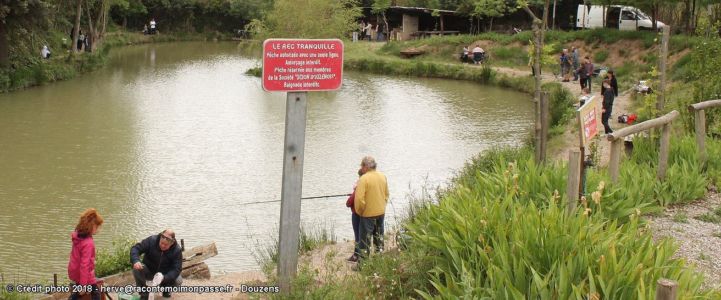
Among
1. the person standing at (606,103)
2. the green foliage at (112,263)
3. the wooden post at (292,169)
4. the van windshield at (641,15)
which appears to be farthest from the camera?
the van windshield at (641,15)

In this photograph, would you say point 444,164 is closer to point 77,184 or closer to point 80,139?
point 77,184

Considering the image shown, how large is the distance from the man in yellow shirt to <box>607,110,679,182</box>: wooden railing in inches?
90.8

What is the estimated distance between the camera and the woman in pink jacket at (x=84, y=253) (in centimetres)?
670

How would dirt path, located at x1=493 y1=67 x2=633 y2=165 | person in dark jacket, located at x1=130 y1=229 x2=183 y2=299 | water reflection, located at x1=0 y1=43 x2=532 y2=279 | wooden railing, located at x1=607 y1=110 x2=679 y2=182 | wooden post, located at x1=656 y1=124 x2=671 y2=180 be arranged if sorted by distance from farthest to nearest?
dirt path, located at x1=493 y1=67 x2=633 y2=165, water reflection, located at x1=0 y1=43 x2=532 y2=279, wooden post, located at x1=656 y1=124 x2=671 y2=180, wooden railing, located at x1=607 y1=110 x2=679 y2=182, person in dark jacket, located at x1=130 y1=229 x2=183 y2=299

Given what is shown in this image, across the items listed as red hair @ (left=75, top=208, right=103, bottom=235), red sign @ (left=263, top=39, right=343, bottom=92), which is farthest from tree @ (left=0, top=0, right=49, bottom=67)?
red sign @ (left=263, top=39, right=343, bottom=92)

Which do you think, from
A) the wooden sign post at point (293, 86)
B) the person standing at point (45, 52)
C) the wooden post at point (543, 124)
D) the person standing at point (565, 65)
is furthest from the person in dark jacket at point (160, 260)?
the person standing at point (45, 52)

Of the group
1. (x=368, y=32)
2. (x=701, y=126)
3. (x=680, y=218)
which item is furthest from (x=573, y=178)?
(x=368, y=32)

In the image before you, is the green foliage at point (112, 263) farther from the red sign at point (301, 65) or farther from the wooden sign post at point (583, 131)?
the wooden sign post at point (583, 131)

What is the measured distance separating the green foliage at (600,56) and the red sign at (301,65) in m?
24.9

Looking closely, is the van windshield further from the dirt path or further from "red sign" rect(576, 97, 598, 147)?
"red sign" rect(576, 97, 598, 147)

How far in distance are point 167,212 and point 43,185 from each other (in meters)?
2.85

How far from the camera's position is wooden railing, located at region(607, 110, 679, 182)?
8.45 meters

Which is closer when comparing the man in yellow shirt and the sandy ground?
the sandy ground

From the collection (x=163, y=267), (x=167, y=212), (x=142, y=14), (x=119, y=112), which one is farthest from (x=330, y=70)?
(x=142, y=14)
